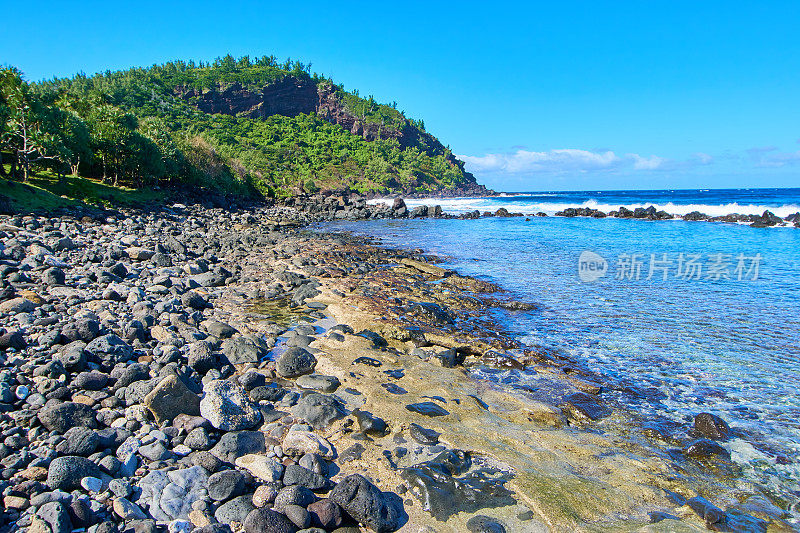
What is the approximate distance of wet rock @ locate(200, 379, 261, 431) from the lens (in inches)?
203

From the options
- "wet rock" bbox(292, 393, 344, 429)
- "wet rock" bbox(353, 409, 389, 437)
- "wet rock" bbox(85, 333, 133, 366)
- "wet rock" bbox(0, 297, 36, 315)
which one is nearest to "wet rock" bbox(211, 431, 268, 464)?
"wet rock" bbox(292, 393, 344, 429)

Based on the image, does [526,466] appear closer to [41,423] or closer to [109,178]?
[41,423]

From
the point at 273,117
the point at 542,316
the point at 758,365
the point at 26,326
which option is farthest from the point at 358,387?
the point at 273,117

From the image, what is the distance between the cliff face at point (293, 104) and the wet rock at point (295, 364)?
139497 millimetres

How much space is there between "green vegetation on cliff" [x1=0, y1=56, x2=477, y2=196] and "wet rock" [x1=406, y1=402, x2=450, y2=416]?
31.3 m

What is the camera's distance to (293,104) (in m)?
153

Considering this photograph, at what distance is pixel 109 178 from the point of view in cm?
3925

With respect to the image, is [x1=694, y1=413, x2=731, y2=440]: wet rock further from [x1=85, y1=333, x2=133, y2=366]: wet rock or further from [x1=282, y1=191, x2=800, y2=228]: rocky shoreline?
[x1=282, y1=191, x2=800, y2=228]: rocky shoreline

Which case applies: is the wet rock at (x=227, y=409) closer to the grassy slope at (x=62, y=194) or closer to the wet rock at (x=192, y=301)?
the wet rock at (x=192, y=301)

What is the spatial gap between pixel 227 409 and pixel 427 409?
2774mm

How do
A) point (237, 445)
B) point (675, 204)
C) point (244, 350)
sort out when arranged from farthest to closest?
point (675, 204), point (244, 350), point (237, 445)

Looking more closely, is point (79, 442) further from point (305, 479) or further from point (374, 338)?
point (374, 338)

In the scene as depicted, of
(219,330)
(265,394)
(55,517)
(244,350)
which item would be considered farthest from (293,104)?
(55,517)

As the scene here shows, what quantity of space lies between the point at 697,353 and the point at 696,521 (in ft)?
18.9
